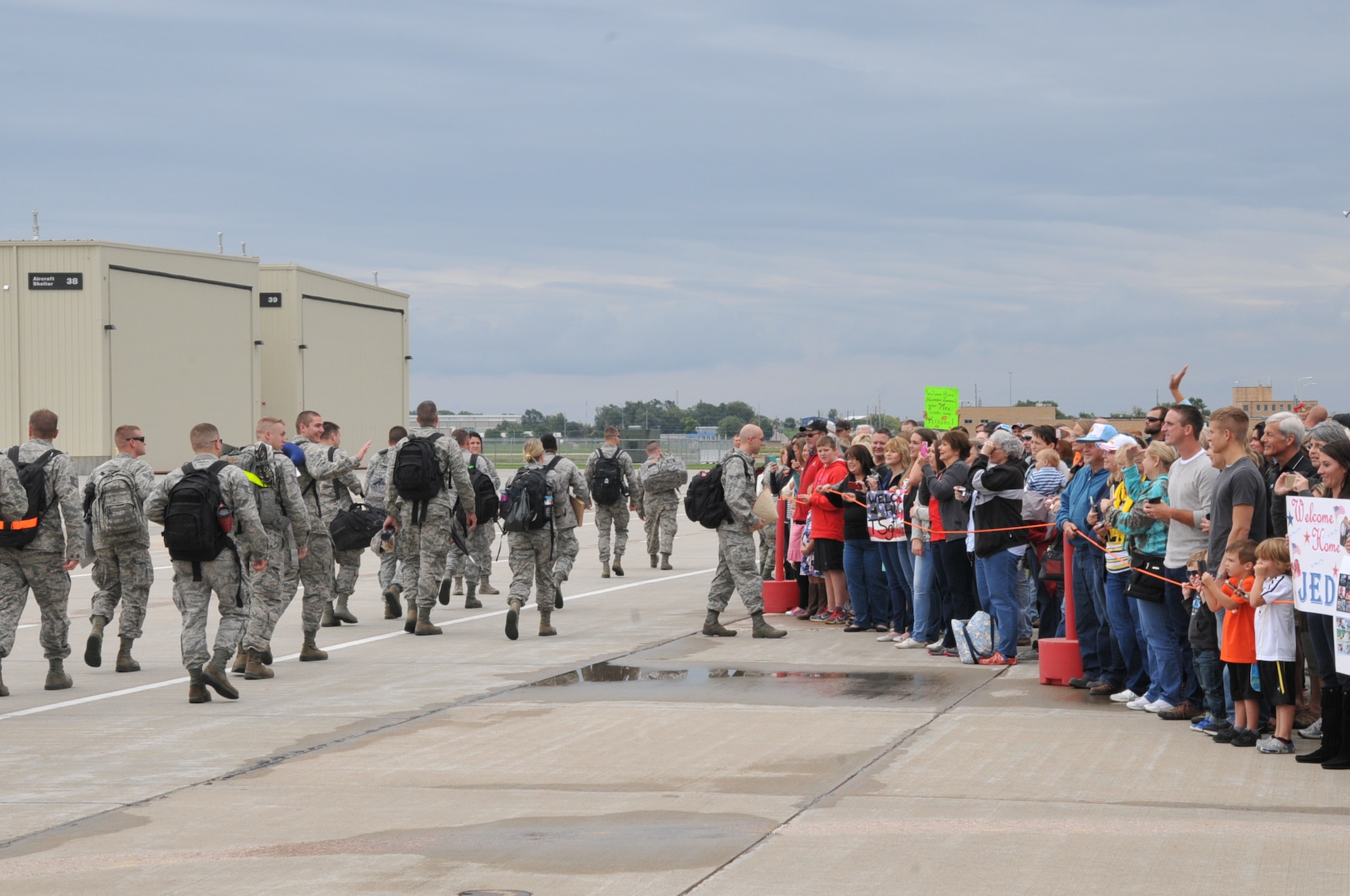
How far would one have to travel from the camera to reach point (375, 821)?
665cm

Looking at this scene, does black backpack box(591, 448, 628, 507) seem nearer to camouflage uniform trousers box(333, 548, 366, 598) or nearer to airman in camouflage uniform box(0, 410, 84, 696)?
camouflage uniform trousers box(333, 548, 366, 598)

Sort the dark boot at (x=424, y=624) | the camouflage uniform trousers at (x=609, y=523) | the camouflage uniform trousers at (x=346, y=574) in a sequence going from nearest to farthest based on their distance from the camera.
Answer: the dark boot at (x=424, y=624) < the camouflage uniform trousers at (x=346, y=574) < the camouflage uniform trousers at (x=609, y=523)

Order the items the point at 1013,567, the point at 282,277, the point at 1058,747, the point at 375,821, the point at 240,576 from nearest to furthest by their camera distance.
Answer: the point at 375,821, the point at 1058,747, the point at 240,576, the point at 1013,567, the point at 282,277

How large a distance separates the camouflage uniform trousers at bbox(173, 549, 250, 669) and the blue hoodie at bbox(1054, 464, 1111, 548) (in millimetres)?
6159

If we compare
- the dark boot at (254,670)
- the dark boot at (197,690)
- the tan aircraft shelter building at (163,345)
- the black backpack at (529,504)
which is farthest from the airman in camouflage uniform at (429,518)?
the tan aircraft shelter building at (163,345)

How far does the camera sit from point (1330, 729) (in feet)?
24.9

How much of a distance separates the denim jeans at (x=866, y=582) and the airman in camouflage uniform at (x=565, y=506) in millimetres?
2743

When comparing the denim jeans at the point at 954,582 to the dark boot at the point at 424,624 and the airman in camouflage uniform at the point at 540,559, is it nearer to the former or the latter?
the airman in camouflage uniform at the point at 540,559

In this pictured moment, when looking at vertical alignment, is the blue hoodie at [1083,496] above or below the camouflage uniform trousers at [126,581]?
above

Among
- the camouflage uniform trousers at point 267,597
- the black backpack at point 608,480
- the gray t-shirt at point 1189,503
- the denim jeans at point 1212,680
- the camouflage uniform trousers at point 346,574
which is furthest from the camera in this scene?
the black backpack at point 608,480

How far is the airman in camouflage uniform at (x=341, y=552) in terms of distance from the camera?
46.6 feet

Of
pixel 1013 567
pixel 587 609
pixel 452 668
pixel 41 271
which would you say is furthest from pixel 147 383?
pixel 1013 567

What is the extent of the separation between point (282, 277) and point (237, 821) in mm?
38508

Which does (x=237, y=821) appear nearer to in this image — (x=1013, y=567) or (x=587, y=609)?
(x=1013, y=567)
